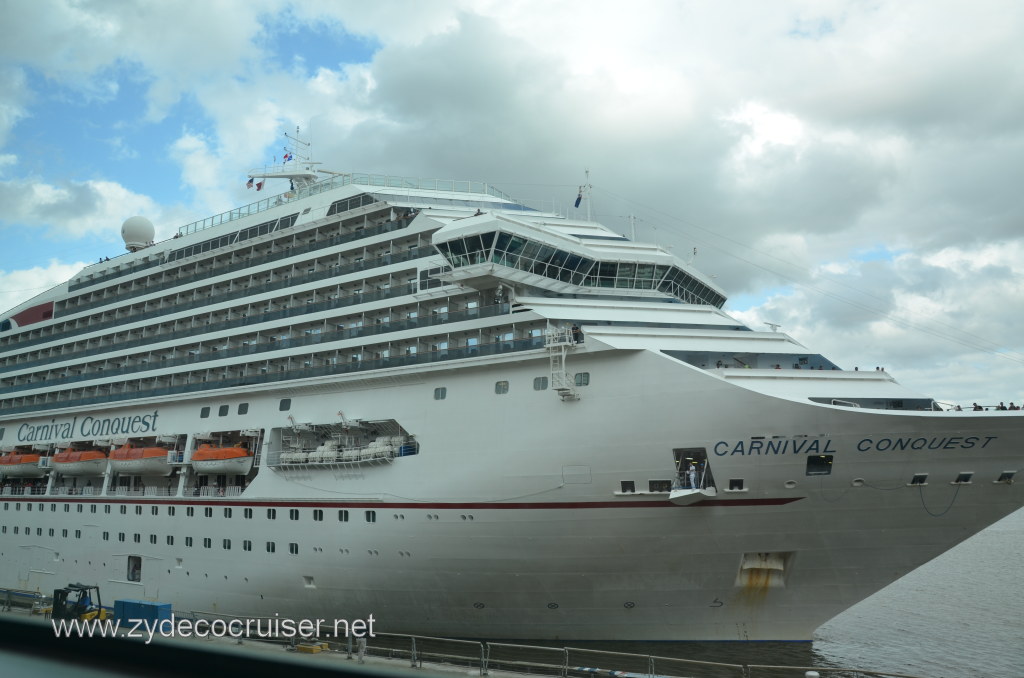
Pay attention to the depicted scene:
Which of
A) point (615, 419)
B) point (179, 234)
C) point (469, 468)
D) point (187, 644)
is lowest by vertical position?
point (187, 644)

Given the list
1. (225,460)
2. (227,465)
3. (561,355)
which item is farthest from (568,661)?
(225,460)

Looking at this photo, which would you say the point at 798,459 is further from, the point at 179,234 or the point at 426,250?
the point at 179,234

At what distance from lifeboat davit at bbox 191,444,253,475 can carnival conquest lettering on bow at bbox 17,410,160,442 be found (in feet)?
14.8

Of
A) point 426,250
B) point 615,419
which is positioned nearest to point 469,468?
point 615,419

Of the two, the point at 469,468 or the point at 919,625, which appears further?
the point at 919,625

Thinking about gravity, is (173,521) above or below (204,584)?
above

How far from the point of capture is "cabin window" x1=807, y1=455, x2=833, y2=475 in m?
16.8

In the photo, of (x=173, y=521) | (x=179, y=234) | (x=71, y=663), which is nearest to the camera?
(x=71, y=663)

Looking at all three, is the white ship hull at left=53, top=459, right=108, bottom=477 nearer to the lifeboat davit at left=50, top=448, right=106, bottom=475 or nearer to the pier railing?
the lifeboat davit at left=50, top=448, right=106, bottom=475

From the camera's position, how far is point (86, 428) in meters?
31.2

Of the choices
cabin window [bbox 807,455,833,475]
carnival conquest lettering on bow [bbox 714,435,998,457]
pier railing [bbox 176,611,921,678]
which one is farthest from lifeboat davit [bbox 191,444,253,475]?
cabin window [bbox 807,455,833,475]

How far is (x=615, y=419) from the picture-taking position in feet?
58.6

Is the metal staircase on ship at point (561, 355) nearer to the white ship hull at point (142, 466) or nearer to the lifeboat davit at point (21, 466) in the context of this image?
the white ship hull at point (142, 466)

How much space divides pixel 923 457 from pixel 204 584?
20469 millimetres
